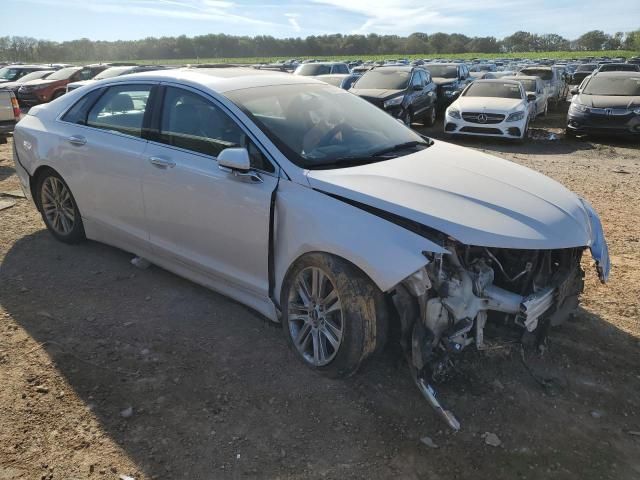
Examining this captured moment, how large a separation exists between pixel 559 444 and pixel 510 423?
25 centimetres

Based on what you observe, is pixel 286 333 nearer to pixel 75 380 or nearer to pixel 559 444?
pixel 75 380

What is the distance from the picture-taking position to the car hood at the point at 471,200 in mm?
2611

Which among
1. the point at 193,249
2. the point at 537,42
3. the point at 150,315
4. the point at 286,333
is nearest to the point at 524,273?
the point at 286,333

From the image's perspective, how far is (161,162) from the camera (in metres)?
3.68

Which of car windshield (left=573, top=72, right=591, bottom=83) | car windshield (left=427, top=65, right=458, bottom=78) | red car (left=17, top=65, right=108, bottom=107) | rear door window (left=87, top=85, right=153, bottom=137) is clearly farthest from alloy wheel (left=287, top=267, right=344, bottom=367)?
car windshield (left=573, top=72, right=591, bottom=83)

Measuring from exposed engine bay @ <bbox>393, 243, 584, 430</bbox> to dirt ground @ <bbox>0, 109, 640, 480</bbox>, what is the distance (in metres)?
0.19

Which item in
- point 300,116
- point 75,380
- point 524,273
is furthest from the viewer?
point 300,116

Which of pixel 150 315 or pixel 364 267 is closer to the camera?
pixel 364 267

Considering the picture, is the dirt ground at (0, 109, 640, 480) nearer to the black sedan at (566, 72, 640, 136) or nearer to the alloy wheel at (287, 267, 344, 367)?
the alloy wheel at (287, 267, 344, 367)

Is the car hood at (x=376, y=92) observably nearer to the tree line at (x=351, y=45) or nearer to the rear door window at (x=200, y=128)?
the rear door window at (x=200, y=128)

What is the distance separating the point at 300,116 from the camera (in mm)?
3518

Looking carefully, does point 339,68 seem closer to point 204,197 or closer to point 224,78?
point 224,78

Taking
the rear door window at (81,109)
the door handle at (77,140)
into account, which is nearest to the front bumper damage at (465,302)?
the door handle at (77,140)

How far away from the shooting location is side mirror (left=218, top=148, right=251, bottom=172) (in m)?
3.03
